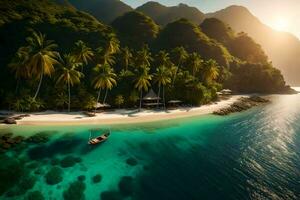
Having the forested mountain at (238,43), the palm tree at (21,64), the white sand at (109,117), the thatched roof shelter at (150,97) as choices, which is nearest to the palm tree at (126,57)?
the thatched roof shelter at (150,97)

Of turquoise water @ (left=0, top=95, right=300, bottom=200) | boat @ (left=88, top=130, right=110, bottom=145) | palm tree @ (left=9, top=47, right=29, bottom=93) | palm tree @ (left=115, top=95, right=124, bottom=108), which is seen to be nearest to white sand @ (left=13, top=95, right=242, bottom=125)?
palm tree @ (left=115, top=95, right=124, bottom=108)

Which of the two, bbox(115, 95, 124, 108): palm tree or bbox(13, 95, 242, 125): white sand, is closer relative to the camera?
bbox(13, 95, 242, 125): white sand

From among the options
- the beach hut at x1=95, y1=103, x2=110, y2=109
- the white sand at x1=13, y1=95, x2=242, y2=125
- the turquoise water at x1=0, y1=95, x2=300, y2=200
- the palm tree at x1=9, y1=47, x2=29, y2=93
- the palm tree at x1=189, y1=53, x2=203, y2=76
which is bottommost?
the turquoise water at x1=0, y1=95, x2=300, y2=200

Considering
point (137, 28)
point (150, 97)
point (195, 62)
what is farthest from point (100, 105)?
point (137, 28)

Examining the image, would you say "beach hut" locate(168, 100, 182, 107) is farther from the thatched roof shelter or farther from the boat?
the boat

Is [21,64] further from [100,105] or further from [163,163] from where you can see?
[163,163]

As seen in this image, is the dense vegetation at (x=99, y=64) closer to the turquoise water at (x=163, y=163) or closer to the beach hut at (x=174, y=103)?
the beach hut at (x=174, y=103)
